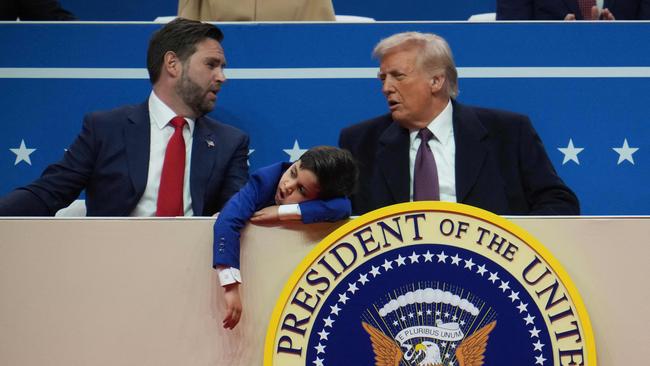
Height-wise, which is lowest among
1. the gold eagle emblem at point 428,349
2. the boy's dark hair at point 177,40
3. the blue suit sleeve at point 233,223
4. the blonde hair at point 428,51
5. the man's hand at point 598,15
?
the gold eagle emblem at point 428,349

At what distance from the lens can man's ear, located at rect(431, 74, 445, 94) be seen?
9.93 ft

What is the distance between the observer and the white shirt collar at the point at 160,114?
120 inches

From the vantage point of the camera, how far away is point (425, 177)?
2.82 meters

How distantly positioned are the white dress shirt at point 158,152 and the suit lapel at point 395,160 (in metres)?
0.52

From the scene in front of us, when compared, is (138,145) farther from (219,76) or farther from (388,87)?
(388,87)

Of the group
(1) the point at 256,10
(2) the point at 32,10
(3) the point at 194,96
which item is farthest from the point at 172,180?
(2) the point at 32,10

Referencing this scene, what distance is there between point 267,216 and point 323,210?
0.11 meters

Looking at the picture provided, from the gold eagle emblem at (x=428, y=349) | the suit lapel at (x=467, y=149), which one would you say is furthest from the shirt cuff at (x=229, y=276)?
Answer: the suit lapel at (x=467, y=149)

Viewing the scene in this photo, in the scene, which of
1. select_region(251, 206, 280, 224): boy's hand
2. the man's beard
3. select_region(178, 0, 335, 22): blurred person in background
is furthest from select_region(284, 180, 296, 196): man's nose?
select_region(178, 0, 335, 22): blurred person in background

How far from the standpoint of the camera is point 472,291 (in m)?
2.05

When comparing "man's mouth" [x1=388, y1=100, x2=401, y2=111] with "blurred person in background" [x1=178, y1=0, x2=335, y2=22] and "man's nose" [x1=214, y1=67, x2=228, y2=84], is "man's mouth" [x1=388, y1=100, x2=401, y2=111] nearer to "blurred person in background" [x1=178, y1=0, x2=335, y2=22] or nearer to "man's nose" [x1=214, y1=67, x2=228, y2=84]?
"man's nose" [x1=214, y1=67, x2=228, y2=84]

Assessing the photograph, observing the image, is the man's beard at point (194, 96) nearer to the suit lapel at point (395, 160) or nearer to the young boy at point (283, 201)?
the suit lapel at point (395, 160)

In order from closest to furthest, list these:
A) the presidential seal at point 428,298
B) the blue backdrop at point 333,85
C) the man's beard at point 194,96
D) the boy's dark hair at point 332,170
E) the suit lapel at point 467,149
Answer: the presidential seal at point 428,298, the boy's dark hair at point 332,170, the suit lapel at point 467,149, the man's beard at point 194,96, the blue backdrop at point 333,85

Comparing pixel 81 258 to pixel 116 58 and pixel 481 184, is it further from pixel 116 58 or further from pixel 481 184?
pixel 116 58
